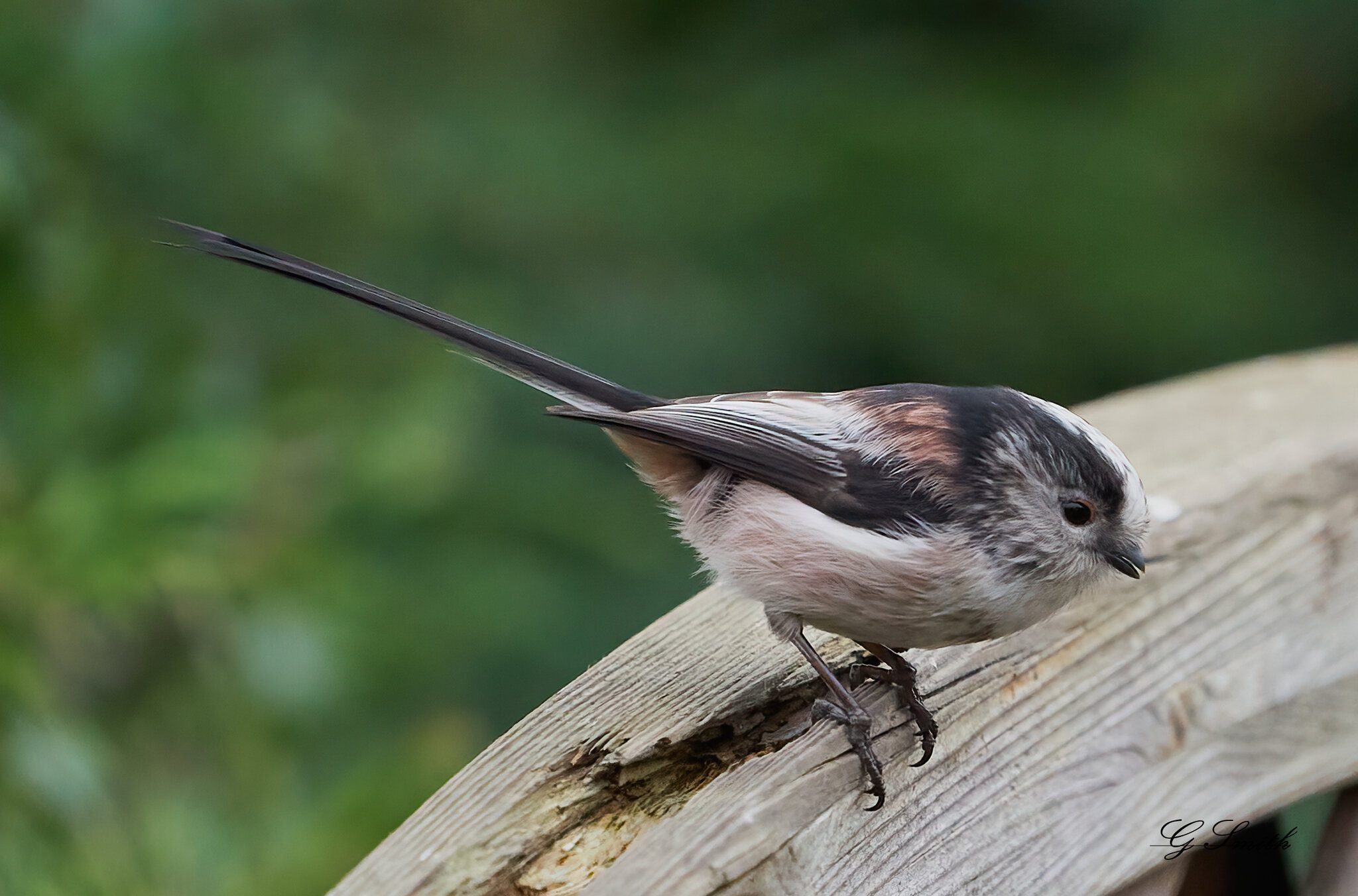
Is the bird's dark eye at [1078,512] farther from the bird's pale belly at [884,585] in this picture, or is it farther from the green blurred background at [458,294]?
the green blurred background at [458,294]

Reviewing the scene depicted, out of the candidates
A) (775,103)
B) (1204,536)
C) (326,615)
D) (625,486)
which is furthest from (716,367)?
(1204,536)

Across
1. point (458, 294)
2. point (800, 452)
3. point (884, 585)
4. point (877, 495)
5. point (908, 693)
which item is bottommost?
point (908, 693)

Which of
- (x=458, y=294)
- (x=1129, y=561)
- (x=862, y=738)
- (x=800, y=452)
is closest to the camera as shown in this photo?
(x=862, y=738)

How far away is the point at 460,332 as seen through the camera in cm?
226

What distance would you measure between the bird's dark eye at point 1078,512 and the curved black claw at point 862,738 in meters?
0.65

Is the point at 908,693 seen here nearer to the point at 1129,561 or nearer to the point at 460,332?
the point at 1129,561

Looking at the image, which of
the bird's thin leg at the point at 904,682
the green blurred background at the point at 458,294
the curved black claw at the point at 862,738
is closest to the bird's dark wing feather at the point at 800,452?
the bird's thin leg at the point at 904,682

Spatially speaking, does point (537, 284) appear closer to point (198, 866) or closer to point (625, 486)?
point (625, 486)

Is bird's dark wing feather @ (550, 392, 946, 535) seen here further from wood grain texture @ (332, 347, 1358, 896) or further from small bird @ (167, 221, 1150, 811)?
wood grain texture @ (332, 347, 1358, 896)

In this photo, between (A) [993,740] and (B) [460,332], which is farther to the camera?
(B) [460,332]

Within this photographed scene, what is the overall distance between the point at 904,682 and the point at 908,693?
0.04m

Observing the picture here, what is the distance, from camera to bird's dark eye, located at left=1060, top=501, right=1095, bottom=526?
7.14 feet
